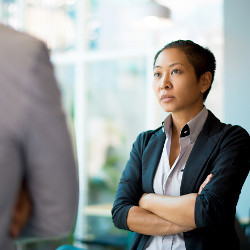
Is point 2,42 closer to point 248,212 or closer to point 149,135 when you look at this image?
point 149,135

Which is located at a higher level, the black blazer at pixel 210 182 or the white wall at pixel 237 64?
the white wall at pixel 237 64

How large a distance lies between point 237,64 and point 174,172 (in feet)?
7.55

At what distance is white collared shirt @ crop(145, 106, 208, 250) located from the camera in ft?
5.56

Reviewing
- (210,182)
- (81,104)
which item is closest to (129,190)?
(210,182)

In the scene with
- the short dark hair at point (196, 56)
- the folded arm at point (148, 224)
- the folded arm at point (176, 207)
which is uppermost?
the short dark hair at point (196, 56)

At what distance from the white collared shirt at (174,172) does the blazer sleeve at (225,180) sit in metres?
0.14

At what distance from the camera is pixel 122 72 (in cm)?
578

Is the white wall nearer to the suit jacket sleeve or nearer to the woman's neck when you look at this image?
the woman's neck

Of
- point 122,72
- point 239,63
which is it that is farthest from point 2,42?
point 122,72

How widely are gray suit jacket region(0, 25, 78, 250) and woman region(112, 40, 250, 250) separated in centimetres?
86

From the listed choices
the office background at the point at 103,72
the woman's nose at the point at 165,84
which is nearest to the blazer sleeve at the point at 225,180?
the woman's nose at the point at 165,84

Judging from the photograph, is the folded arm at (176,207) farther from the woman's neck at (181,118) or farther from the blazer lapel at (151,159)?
the woman's neck at (181,118)

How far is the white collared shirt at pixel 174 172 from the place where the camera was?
66.7 inches

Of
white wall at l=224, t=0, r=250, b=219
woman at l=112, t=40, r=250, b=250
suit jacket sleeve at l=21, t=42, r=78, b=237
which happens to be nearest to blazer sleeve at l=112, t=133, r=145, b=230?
woman at l=112, t=40, r=250, b=250
